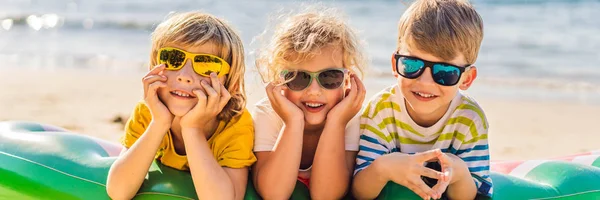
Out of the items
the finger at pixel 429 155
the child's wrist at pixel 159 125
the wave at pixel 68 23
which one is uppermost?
the child's wrist at pixel 159 125

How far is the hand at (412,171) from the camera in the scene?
313 cm

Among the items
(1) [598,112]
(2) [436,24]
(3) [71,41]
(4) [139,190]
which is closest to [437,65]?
(2) [436,24]

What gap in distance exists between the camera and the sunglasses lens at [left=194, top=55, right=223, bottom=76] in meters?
3.38

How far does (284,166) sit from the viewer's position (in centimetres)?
340

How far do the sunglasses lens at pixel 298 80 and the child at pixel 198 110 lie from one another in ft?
0.76

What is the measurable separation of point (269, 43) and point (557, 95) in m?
6.02

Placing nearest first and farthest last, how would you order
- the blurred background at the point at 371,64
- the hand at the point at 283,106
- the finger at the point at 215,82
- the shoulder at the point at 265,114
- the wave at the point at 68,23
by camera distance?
the finger at the point at 215,82 → the hand at the point at 283,106 → the shoulder at the point at 265,114 → the blurred background at the point at 371,64 → the wave at the point at 68,23

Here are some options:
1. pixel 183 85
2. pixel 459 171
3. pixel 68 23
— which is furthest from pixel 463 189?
pixel 68 23

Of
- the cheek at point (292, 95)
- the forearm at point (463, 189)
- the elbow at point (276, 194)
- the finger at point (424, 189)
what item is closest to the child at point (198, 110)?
the elbow at point (276, 194)

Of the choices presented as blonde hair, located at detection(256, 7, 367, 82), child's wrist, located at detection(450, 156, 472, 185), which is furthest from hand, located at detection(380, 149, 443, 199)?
blonde hair, located at detection(256, 7, 367, 82)

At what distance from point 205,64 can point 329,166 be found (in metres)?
0.71

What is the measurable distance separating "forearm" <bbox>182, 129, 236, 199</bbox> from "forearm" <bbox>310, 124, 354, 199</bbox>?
1.29ft

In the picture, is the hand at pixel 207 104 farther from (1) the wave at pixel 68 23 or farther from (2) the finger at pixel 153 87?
(1) the wave at pixel 68 23

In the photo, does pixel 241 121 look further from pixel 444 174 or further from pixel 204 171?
pixel 444 174
